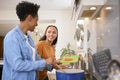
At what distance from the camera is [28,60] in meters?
1.48

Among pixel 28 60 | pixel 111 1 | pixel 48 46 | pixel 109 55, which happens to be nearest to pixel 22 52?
pixel 28 60

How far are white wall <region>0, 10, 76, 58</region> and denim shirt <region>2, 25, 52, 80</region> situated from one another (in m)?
3.77

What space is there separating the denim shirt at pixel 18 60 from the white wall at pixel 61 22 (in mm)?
3775

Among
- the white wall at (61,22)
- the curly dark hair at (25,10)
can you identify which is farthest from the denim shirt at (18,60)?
the white wall at (61,22)

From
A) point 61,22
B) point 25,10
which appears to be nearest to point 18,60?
point 25,10

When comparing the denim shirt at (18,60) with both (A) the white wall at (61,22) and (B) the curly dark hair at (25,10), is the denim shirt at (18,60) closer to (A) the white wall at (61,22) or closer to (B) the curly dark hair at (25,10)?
(B) the curly dark hair at (25,10)

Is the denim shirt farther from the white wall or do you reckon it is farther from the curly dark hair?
the white wall

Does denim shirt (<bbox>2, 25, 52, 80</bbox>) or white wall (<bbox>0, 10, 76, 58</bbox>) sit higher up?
white wall (<bbox>0, 10, 76, 58</bbox>)

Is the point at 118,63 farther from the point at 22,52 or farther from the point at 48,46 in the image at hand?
the point at 48,46

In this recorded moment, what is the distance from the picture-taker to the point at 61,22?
535 cm

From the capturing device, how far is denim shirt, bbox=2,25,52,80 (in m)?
1.41

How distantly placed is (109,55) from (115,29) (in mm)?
205

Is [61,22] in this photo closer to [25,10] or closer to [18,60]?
[25,10]

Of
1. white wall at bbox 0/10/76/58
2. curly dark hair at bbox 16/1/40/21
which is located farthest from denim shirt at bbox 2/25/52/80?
white wall at bbox 0/10/76/58
